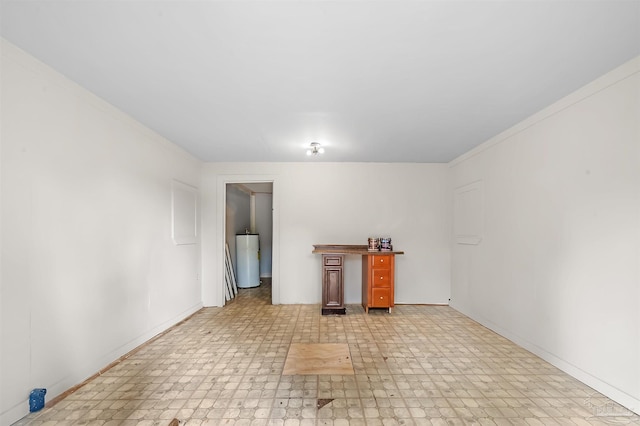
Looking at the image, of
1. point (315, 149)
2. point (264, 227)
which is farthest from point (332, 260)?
point (264, 227)

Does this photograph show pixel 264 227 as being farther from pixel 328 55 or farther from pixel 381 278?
pixel 328 55

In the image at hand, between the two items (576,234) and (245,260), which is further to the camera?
(245,260)

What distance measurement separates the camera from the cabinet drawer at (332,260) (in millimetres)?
4855

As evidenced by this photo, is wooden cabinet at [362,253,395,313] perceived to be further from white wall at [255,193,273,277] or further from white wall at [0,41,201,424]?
white wall at [255,193,273,277]

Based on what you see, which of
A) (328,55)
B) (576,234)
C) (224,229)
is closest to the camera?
(328,55)

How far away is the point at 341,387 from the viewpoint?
2.52 metres

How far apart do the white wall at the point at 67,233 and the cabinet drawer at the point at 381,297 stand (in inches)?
122

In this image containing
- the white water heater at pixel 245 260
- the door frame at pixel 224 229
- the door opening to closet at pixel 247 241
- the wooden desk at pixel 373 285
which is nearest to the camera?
the wooden desk at pixel 373 285

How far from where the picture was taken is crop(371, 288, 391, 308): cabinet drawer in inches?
189

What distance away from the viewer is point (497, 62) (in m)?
2.16

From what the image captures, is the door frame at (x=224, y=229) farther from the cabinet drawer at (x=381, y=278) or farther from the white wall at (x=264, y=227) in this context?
the white wall at (x=264, y=227)

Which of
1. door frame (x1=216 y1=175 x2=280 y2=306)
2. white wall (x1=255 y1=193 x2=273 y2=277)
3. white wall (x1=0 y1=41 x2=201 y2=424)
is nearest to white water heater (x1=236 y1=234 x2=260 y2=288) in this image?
white wall (x1=255 y1=193 x2=273 y2=277)

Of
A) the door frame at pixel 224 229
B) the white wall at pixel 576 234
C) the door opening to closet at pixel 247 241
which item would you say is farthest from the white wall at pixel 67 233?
the white wall at pixel 576 234

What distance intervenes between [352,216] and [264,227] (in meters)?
3.66
